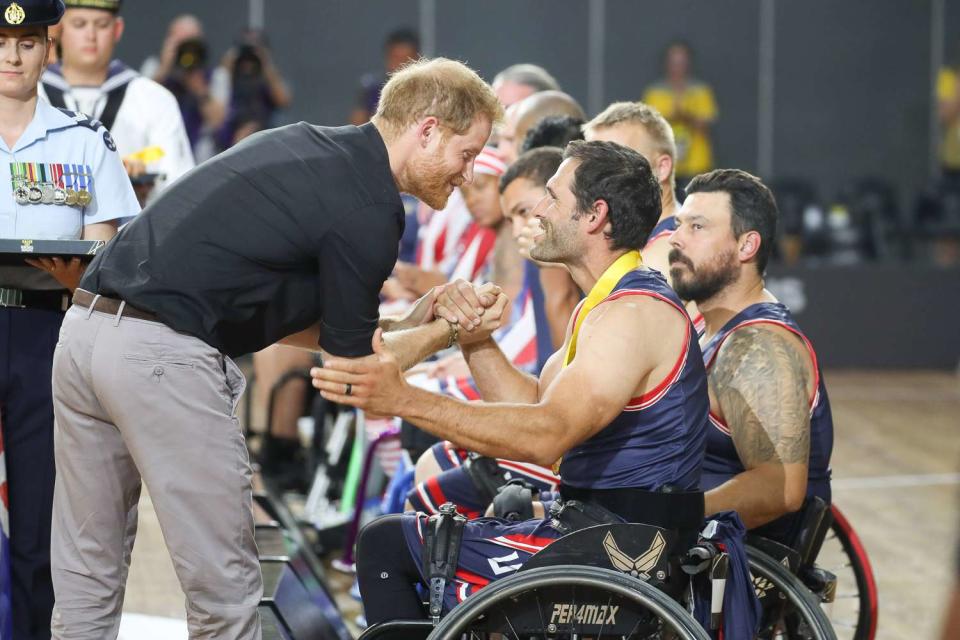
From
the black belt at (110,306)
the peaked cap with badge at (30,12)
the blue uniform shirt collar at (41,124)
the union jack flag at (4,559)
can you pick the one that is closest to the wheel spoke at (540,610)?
the black belt at (110,306)

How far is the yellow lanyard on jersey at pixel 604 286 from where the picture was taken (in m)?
2.79

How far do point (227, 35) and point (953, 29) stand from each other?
6484mm

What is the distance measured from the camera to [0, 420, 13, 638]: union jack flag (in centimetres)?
310

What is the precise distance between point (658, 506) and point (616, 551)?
0.17m

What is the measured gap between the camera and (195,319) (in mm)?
2520

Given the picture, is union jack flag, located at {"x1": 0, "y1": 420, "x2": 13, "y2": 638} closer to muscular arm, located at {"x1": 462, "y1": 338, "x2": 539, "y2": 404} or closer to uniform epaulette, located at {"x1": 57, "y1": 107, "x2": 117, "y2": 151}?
uniform epaulette, located at {"x1": 57, "y1": 107, "x2": 117, "y2": 151}

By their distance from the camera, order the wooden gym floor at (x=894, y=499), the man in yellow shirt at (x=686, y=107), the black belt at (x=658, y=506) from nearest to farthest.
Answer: the black belt at (x=658, y=506)
the wooden gym floor at (x=894, y=499)
the man in yellow shirt at (x=686, y=107)

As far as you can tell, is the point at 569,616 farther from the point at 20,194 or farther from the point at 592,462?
the point at 20,194

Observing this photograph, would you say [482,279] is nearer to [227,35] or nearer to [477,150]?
[477,150]

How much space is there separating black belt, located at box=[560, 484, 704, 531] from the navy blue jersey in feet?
0.07

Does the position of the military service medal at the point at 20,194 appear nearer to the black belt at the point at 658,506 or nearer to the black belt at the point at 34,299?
the black belt at the point at 34,299

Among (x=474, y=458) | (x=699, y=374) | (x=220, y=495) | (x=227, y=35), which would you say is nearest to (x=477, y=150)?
(x=699, y=374)

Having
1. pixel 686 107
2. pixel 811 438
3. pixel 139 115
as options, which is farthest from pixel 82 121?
pixel 686 107

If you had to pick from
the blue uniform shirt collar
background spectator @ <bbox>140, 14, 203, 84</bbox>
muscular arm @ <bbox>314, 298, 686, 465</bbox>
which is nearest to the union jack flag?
the blue uniform shirt collar
